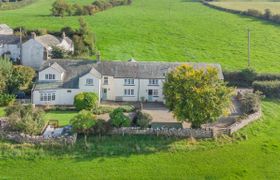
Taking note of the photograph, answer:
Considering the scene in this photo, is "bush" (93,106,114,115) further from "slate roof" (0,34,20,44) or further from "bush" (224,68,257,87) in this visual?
"slate roof" (0,34,20,44)

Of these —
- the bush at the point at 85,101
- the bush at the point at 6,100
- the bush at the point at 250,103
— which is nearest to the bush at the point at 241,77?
the bush at the point at 250,103

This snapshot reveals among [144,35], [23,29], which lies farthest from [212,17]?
[23,29]

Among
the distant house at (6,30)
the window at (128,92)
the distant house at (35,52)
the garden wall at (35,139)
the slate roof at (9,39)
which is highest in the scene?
the distant house at (6,30)

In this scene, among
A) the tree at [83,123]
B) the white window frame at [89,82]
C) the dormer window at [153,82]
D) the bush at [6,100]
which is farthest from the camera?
the dormer window at [153,82]

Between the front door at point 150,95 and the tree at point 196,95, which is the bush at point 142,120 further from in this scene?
the front door at point 150,95

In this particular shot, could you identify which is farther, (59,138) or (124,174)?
(59,138)

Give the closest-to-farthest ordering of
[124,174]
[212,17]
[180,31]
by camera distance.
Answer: [124,174] → [180,31] → [212,17]

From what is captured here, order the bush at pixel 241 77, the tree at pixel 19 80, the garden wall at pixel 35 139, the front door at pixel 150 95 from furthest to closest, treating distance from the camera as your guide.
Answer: the bush at pixel 241 77
the front door at pixel 150 95
the tree at pixel 19 80
the garden wall at pixel 35 139

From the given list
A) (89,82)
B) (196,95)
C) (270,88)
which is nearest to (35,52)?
(89,82)

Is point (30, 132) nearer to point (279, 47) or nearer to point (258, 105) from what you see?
point (258, 105)
